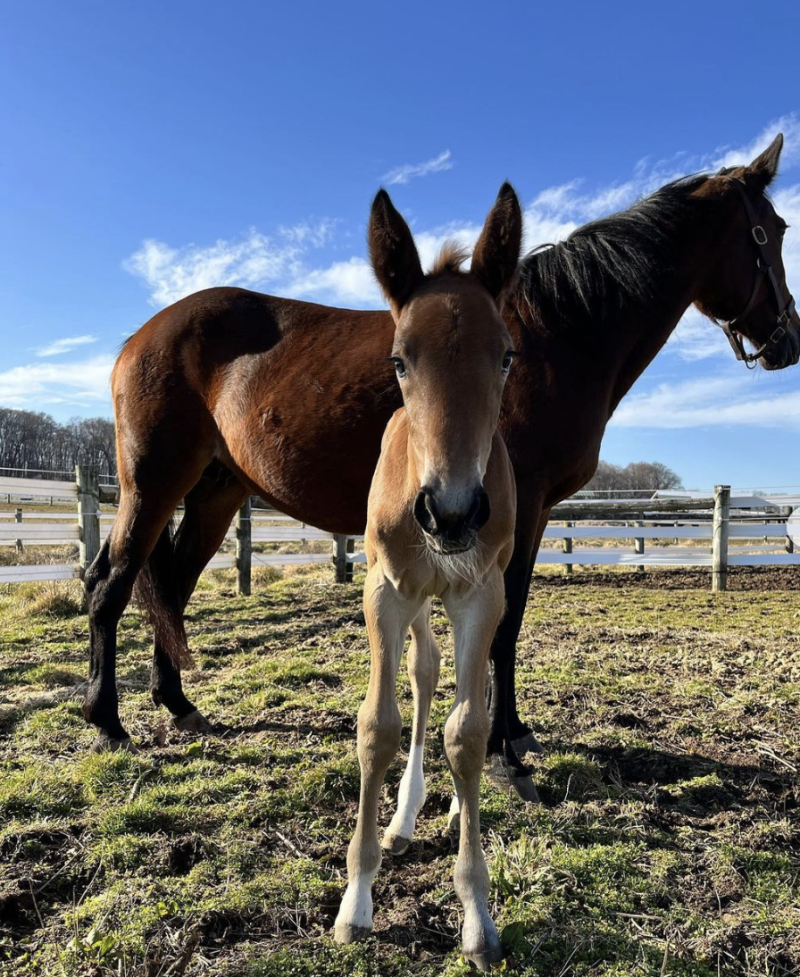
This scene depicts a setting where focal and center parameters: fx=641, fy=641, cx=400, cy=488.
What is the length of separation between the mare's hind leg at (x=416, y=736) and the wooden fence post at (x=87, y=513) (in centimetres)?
706

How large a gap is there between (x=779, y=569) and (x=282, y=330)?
13080mm

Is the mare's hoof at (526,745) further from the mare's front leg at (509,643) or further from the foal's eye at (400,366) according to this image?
the foal's eye at (400,366)

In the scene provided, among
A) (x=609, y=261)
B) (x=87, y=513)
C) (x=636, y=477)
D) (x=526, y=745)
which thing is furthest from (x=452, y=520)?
(x=636, y=477)

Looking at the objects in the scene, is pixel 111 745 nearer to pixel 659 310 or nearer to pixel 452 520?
pixel 452 520

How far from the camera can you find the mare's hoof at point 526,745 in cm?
346

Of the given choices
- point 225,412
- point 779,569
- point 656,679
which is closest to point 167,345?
point 225,412

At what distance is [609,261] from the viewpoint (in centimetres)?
367

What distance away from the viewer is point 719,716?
4.06 metres

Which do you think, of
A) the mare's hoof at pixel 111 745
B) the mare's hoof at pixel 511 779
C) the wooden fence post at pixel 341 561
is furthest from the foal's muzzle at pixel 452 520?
the wooden fence post at pixel 341 561

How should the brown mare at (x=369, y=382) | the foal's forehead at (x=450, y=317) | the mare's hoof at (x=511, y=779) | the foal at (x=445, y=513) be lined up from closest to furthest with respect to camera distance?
the foal at (x=445, y=513), the foal's forehead at (x=450, y=317), the mare's hoof at (x=511, y=779), the brown mare at (x=369, y=382)

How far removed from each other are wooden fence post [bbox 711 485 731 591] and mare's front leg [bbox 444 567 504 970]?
945 cm

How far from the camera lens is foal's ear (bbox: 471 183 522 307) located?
260 cm

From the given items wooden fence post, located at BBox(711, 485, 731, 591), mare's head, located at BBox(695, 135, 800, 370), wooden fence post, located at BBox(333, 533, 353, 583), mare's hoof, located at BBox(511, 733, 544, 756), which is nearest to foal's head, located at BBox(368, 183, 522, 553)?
mare's hoof, located at BBox(511, 733, 544, 756)

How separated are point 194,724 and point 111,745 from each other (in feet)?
1.64
